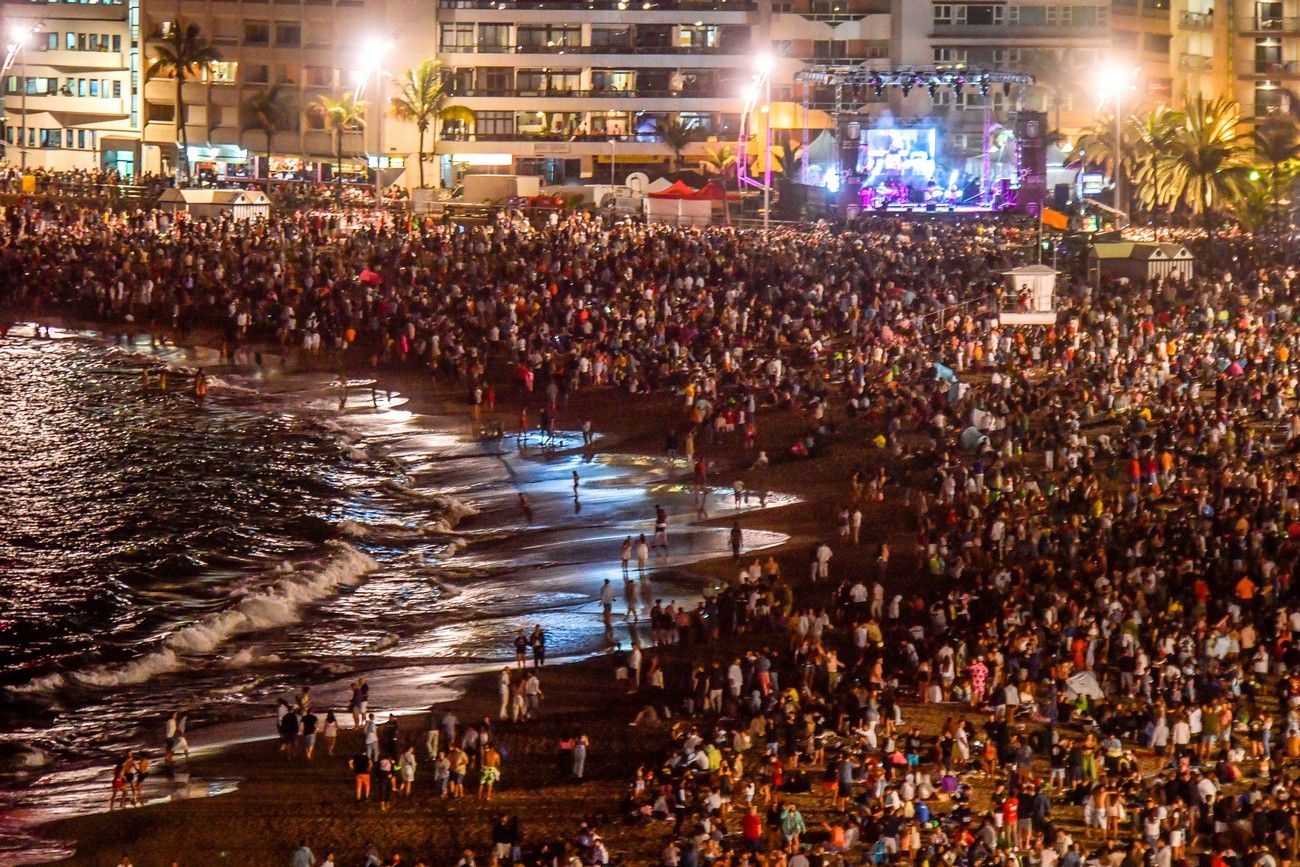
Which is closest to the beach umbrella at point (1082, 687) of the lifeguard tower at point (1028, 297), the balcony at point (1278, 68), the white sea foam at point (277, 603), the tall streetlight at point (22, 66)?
the white sea foam at point (277, 603)

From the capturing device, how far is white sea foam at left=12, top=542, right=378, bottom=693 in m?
31.8

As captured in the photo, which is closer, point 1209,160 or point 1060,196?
point 1060,196

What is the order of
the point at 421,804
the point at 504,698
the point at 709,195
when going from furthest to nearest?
1. the point at 709,195
2. the point at 504,698
3. the point at 421,804

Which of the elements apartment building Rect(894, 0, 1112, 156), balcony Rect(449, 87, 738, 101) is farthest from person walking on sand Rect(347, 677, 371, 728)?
apartment building Rect(894, 0, 1112, 156)

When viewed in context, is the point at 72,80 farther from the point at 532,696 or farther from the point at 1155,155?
the point at 532,696

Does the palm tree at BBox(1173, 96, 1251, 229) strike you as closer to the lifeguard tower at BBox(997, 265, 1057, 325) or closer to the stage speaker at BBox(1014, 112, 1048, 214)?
the stage speaker at BBox(1014, 112, 1048, 214)

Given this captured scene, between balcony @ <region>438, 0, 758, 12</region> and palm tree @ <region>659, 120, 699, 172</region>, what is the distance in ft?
21.5

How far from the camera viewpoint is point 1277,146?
82500 millimetres

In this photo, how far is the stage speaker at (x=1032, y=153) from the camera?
8356 centimetres

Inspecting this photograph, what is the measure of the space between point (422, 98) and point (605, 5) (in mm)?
13200

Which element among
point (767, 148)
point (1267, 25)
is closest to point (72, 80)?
point (767, 148)

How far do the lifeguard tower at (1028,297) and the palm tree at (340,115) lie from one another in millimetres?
53826

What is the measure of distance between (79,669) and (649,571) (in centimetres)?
999

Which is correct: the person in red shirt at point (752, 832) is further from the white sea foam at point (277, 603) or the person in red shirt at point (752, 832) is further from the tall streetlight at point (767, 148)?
the tall streetlight at point (767, 148)
